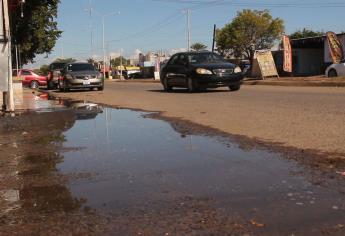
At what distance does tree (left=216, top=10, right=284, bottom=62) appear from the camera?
7619 cm

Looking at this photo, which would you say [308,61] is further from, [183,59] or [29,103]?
[29,103]

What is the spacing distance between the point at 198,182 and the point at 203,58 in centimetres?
1571

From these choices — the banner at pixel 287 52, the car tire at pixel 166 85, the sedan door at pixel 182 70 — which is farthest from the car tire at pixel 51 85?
the banner at pixel 287 52

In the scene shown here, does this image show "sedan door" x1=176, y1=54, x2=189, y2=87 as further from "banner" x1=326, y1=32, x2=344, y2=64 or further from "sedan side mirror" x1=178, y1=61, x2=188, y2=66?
"banner" x1=326, y1=32, x2=344, y2=64

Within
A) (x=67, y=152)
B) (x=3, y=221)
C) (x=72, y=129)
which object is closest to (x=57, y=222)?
(x=3, y=221)

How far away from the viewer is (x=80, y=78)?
25453 mm

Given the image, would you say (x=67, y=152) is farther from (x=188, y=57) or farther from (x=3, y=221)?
(x=188, y=57)

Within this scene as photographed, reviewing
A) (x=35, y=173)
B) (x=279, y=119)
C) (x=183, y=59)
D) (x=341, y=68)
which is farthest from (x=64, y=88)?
(x=35, y=173)

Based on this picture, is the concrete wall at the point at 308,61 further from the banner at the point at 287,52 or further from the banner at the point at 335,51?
the banner at the point at 335,51

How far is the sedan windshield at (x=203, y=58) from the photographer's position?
67.4ft

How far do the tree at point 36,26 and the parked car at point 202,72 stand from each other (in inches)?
316

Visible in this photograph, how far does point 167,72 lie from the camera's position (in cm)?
2212

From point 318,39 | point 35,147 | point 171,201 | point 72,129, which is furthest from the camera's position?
point 318,39

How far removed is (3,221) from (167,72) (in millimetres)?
18101
